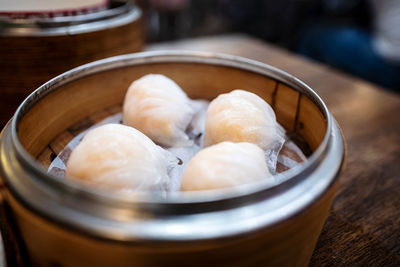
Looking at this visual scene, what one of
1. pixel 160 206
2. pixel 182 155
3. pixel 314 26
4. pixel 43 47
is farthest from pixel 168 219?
pixel 314 26

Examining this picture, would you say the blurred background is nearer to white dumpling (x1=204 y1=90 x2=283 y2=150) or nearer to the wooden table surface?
the wooden table surface

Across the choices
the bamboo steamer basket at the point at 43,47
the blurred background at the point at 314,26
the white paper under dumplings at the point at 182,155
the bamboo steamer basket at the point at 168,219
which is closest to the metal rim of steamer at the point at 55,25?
the bamboo steamer basket at the point at 43,47

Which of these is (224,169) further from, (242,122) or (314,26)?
(314,26)

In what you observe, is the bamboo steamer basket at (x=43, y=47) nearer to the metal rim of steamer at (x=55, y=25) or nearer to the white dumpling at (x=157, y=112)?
the metal rim of steamer at (x=55, y=25)

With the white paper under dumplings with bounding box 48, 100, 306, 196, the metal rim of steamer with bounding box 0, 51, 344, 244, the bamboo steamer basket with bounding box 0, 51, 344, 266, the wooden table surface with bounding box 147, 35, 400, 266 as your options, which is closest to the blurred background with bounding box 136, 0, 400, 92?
the wooden table surface with bounding box 147, 35, 400, 266

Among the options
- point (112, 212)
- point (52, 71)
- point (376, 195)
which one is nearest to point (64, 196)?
point (112, 212)

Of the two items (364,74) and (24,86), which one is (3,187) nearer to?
(24,86)

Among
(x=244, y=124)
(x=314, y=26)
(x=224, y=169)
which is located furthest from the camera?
(x=314, y=26)
